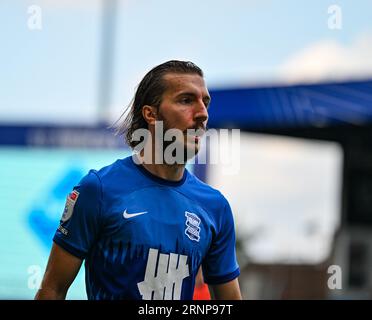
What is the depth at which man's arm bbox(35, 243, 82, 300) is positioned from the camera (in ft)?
17.1

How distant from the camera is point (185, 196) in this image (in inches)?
215

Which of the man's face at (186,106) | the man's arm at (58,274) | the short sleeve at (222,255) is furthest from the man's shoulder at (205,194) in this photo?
the man's arm at (58,274)

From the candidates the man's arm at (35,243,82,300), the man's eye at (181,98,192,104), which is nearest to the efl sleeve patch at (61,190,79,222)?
the man's arm at (35,243,82,300)

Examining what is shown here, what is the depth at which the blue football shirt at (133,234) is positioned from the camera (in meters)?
5.18

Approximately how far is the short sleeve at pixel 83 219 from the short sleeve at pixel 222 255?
725mm

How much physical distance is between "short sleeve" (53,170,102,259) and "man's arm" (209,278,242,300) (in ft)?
2.92

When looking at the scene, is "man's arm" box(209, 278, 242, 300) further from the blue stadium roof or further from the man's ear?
the blue stadium roof

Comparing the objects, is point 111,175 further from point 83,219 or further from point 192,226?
point 192,226

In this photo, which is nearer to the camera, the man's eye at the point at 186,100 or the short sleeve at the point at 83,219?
the short sleeve at the point at 83,219

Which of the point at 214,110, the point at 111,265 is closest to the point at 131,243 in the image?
the point at 111,265

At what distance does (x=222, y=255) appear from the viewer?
5621 mm

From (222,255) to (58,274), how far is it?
3.14ft

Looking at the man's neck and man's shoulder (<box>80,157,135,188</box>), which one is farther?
the man's neck

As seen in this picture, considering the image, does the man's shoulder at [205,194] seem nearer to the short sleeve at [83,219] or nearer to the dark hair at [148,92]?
the dark hair at [148,92]
